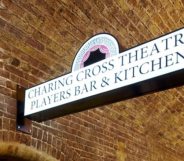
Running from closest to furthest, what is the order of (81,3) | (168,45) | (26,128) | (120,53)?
(168,45) < (120,53) < (26,128) < (81,3)

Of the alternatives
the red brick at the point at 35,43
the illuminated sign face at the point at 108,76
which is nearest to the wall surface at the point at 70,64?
the red brick at the point at 35,43

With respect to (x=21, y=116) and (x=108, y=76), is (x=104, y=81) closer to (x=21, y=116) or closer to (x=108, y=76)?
(x=108, y=76)

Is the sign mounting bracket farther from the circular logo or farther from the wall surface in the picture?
the circular logo

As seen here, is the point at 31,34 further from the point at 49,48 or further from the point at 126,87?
the point at 126,87

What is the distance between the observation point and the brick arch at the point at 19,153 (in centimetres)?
362

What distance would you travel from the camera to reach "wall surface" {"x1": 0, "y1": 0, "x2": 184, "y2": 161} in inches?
153

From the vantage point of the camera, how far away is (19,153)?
3.75 m

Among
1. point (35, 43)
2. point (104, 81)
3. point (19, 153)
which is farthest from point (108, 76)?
point (35, 43)

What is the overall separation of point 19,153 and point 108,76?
129cm

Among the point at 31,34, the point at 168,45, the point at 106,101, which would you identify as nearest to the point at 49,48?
the point at 31,34

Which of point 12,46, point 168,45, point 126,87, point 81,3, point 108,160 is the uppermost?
point 81,3

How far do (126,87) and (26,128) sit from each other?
137cm

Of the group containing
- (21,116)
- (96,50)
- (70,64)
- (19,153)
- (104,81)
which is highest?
(70,64)

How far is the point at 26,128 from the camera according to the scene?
3.88 m
